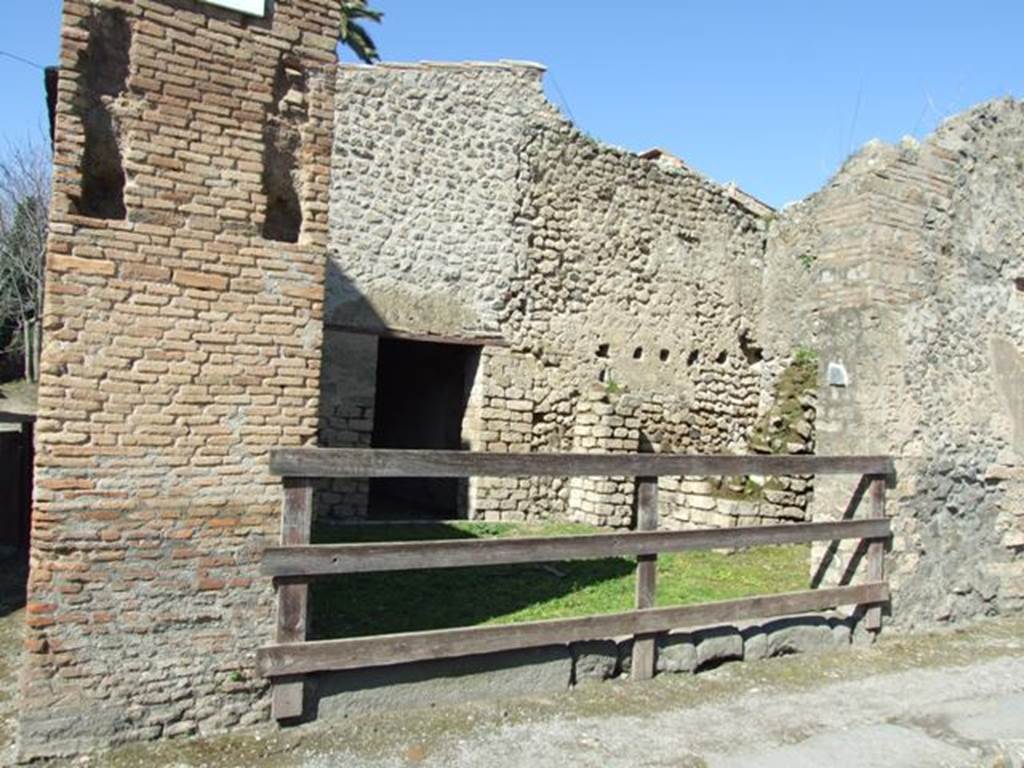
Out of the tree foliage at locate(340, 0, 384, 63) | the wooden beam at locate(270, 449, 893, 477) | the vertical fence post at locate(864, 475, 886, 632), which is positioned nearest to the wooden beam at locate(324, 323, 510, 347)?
the wooden beam at locate(270, 449, 893, 477)

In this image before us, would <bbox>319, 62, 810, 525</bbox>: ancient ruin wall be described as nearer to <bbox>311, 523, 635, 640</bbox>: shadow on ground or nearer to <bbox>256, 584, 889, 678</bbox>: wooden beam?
<bbox>311, 523, 635, 640</bbox>: shadow on ground

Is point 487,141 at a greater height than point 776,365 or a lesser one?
greater

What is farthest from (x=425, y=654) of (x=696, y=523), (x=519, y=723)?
(x=696, y=523)

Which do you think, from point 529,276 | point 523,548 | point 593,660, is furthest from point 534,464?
point 529,276

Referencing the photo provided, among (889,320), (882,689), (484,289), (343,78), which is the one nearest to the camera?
(882,689)

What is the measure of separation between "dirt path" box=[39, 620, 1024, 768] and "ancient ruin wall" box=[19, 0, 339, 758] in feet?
1.32

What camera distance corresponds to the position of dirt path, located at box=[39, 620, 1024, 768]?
4254 millimetres

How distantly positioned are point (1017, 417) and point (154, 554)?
675cm

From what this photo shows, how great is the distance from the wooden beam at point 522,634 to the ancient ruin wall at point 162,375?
317 millimetres

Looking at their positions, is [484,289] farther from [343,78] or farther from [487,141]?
[343,78]

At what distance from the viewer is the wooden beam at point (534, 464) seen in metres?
4.48

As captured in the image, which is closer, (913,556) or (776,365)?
(913,556)

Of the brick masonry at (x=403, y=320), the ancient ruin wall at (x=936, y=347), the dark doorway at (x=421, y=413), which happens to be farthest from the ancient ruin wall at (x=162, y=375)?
the dark doorway at (x=421, y=413)

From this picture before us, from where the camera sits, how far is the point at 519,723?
15.5 ft
